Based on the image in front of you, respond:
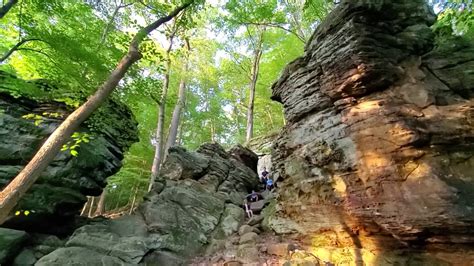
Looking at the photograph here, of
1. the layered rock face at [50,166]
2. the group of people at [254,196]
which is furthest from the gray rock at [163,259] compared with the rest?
the group of people at [254,196]

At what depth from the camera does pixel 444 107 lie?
5.66 m

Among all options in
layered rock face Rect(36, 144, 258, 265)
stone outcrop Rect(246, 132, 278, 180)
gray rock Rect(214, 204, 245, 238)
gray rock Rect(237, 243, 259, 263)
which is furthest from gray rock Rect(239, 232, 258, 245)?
stone outcrop Rect(246, 132, 278, 180)

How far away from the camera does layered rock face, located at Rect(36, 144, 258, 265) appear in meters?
7.54

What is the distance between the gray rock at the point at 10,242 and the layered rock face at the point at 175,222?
1189mm

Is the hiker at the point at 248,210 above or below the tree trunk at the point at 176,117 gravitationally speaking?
below

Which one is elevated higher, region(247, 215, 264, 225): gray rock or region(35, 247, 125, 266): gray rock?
region(247, 215, 264, 225): gray rock

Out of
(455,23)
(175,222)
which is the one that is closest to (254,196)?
(175,222)

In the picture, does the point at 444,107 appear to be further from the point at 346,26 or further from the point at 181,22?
the point at 181,22

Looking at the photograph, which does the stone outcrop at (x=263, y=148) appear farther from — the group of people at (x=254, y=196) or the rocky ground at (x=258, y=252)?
the rocky ground at (x=258, y=252)

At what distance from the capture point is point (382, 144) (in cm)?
587

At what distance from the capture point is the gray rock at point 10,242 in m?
6.91

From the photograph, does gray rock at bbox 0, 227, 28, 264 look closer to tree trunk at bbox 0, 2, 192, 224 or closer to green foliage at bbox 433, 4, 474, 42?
tree trunk at bbox 0, 2, 192, 224

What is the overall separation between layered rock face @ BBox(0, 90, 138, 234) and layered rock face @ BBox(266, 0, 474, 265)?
6522 millimetres

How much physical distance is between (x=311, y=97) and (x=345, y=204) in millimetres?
3382
